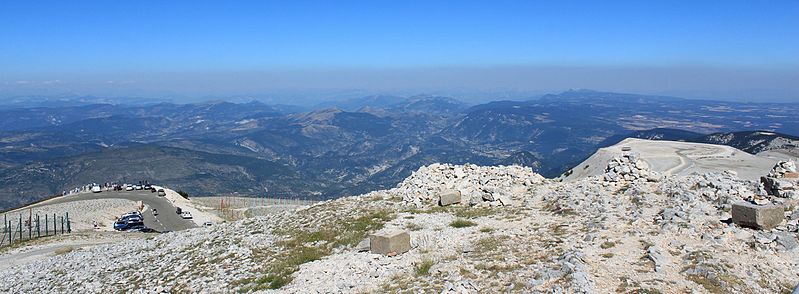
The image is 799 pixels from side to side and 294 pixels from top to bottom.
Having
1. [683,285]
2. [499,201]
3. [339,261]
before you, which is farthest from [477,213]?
[683,285]

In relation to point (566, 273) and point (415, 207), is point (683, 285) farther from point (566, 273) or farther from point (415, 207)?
point (415, 207)

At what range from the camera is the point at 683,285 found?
13.9m

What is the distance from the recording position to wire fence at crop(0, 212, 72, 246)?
154 feet

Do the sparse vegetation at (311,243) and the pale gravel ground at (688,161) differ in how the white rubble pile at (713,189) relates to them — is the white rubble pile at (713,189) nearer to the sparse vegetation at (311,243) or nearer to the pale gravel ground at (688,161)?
the sparse vegetation at (311,243)

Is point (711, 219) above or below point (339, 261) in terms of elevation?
above

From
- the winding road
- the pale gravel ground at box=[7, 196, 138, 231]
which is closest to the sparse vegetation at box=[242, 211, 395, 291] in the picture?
the winding road

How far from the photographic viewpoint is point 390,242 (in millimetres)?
19500

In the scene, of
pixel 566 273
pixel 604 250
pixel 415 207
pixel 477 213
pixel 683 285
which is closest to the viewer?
pixel 683 285

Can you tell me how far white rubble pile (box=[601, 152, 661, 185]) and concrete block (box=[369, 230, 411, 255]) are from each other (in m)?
14.0

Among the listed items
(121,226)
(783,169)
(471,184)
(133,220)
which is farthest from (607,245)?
(133,220)

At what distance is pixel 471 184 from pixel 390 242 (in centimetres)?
1485

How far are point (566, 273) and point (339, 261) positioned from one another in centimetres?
875

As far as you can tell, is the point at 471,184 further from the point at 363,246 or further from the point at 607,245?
the point at 607,245

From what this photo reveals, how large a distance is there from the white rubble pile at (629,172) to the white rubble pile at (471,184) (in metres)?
4.74
